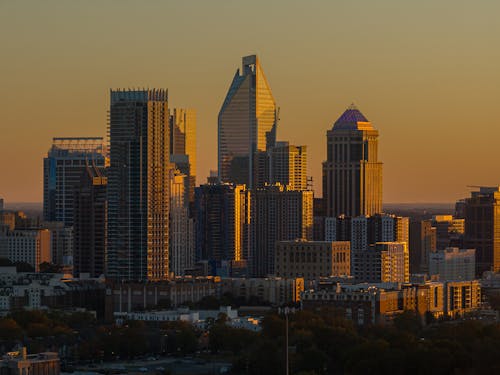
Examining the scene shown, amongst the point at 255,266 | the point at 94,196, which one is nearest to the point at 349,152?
the point at 255,266

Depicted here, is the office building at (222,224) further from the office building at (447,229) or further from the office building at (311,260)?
the office building at (311,260)

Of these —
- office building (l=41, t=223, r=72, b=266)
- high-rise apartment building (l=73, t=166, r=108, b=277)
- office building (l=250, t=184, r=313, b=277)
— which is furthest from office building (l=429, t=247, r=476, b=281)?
office building (l=41, t=223, r=72, b=266)

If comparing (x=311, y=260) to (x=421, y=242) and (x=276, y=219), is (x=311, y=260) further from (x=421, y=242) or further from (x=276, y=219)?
(x=421, y=242)

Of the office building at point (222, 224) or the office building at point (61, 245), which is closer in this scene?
the office building at point (61, 245)

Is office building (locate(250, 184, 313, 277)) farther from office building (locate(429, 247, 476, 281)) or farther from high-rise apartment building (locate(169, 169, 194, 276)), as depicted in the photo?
office building (locate(429, 247, 476, 281))

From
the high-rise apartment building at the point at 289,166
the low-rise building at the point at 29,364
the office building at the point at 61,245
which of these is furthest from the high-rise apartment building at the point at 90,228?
the low-rise building at the point at 29,364
